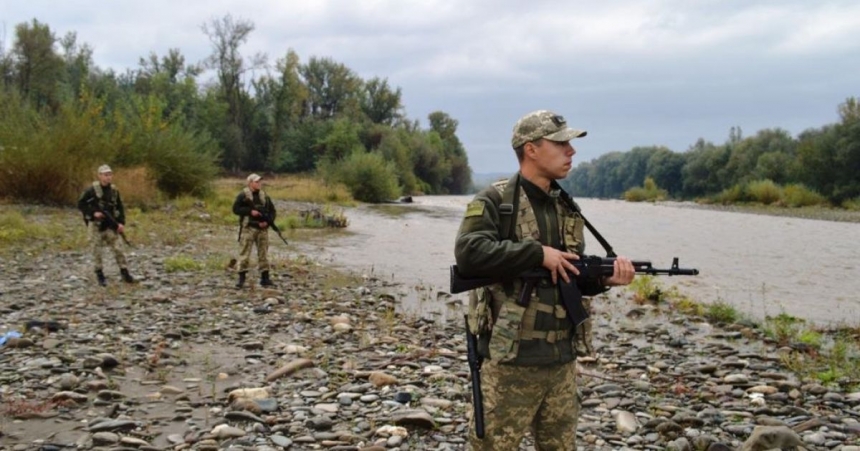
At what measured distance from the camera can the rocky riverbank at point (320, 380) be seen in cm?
582

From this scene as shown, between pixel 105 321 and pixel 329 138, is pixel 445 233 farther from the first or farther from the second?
pixel 329 138

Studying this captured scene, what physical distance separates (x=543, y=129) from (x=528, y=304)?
0.95 metres

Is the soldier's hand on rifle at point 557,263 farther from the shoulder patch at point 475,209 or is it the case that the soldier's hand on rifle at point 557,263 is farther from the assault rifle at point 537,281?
the shoulder patch at point 475,209

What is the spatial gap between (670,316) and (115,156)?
27.1 meters

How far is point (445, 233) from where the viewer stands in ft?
102

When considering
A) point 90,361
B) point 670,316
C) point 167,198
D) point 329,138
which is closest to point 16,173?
point 167,198

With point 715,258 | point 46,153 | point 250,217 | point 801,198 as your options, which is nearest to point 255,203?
point 250,217

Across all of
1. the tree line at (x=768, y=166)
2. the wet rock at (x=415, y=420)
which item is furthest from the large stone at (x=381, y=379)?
the tree line at (x=768, y=166)

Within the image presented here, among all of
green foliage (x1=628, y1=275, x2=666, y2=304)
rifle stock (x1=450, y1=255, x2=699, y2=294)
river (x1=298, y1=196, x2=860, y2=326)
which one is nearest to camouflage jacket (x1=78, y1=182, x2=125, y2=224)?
river (x1=298, y1=196, x2=860, y2=326)

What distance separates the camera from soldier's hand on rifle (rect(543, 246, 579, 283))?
351 cm

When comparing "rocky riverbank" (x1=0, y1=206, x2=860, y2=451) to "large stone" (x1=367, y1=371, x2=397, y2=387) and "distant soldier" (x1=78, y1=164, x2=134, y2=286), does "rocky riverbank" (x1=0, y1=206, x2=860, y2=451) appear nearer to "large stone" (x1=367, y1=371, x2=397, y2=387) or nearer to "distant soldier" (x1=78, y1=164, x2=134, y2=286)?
"large stone" (x1=367, y1=371, x2=397, y2=387)

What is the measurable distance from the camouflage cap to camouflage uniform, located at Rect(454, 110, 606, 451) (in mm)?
12

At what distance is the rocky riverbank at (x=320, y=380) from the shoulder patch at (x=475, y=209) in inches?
107

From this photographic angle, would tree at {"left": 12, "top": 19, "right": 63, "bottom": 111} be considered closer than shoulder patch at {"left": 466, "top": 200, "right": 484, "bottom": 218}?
No
